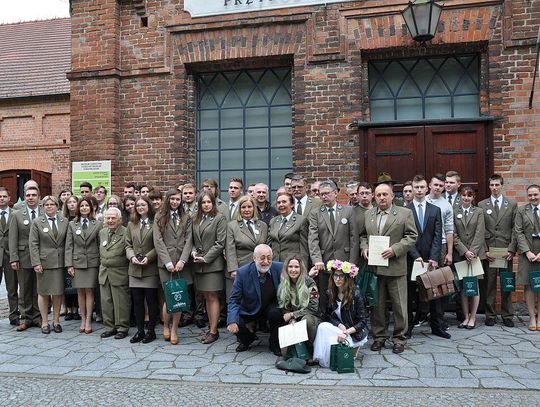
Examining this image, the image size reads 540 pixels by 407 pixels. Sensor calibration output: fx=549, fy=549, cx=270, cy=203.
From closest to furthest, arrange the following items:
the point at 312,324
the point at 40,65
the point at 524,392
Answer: the point at 524,392 < the point at 312,324 < the point at 40,65

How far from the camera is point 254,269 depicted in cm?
645

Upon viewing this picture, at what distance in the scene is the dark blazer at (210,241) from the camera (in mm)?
7055

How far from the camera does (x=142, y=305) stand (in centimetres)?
708

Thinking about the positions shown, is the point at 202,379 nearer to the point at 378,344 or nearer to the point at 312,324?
the point at 312,324

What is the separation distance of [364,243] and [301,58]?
12.6 ft

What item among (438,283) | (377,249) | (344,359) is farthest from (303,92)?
(344,359)

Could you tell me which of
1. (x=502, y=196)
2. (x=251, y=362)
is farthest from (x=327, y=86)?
(x=251, y=362)

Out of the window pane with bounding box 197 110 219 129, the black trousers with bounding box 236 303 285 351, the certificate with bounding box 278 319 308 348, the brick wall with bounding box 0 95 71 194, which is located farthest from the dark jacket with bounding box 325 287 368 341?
the brick wall with bounding box 0 95 71 194

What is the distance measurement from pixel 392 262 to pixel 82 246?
4.22 metres

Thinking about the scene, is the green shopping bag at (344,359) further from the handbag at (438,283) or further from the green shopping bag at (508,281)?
the green shopping bag at (508,281)

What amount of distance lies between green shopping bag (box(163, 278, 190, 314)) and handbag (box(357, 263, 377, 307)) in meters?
2.14

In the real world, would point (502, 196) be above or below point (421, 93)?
below

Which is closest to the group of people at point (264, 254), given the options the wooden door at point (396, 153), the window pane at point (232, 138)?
the wooden door at point (396, 153)

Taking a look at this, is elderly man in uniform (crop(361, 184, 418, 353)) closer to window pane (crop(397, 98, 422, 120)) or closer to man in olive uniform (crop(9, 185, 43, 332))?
window pane (crop(397, 98, 422, 120))
